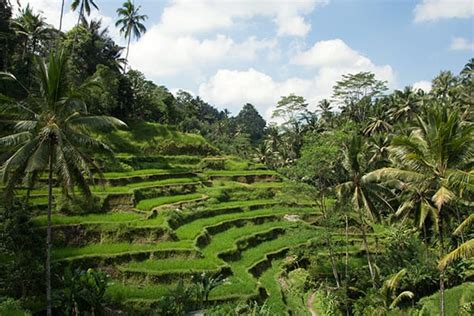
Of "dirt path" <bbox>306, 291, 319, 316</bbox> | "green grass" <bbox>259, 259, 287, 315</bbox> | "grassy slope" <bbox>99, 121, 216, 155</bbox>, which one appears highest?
"grassy slope" <bbox>99, 121, 216, 155</bbox>

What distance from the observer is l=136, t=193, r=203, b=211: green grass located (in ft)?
86.9

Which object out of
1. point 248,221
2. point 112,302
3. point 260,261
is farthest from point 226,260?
point 112,302

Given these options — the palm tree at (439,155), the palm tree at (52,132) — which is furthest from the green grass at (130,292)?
the palm tree at (439,155)

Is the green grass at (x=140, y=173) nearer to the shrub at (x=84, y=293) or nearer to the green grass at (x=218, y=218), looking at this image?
the green grass at (x=218, y=218)

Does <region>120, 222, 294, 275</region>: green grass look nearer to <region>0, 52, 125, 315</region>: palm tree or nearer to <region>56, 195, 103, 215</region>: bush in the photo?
<region>56, 195, 103, 215</region>: bush

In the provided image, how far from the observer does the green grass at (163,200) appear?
86.9ft

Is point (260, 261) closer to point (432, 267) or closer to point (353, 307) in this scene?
point (353, 307)

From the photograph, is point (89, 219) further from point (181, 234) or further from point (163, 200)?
point (163, 200)

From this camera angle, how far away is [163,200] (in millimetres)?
28219

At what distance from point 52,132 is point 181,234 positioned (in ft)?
39.1

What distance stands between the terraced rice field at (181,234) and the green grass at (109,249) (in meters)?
0.04

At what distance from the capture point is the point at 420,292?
2509cm

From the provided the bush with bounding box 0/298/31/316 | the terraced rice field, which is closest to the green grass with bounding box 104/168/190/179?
the terraced rice field

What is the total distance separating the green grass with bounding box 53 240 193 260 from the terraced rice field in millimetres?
41
